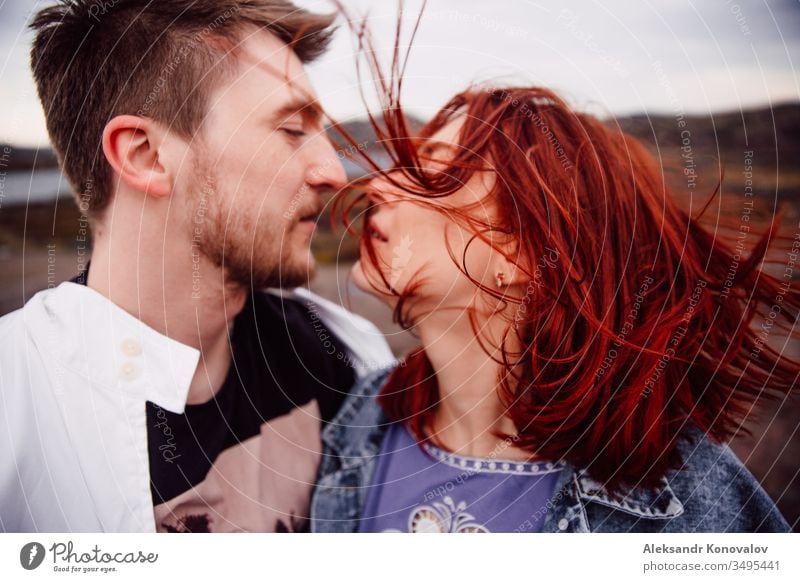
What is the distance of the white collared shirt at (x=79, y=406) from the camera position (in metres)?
0.99

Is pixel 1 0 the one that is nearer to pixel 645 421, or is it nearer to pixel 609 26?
pixel 609 26

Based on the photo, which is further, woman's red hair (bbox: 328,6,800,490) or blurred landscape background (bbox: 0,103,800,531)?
blurred landscape background (bbox: 0,103,800,531)

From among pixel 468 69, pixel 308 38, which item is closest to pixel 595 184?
pixel 468 69

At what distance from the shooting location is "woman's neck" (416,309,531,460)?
39.7 inches

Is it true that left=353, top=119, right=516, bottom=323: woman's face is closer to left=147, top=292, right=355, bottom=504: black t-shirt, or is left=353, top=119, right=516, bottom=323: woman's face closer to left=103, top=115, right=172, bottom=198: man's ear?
left=147, top=292, right=355, bottom=504: black t-shirt

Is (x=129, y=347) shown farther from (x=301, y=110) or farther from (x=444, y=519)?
(x=444, y=519)

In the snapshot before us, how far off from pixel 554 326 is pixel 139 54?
80cm

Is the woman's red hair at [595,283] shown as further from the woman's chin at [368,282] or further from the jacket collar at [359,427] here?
the jacket collar at [359,427]

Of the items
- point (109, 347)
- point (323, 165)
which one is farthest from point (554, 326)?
point (109, 347)

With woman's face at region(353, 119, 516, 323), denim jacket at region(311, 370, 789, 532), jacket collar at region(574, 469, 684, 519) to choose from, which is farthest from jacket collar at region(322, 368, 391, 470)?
jacket collar at region(574, 469, 684, 519)

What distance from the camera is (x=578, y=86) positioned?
1039mm

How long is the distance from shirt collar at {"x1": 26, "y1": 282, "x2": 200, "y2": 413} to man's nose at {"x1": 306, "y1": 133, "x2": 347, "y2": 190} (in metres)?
0.37

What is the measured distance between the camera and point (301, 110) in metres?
1.03

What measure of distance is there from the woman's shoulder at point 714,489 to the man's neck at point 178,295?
82 centimetres
